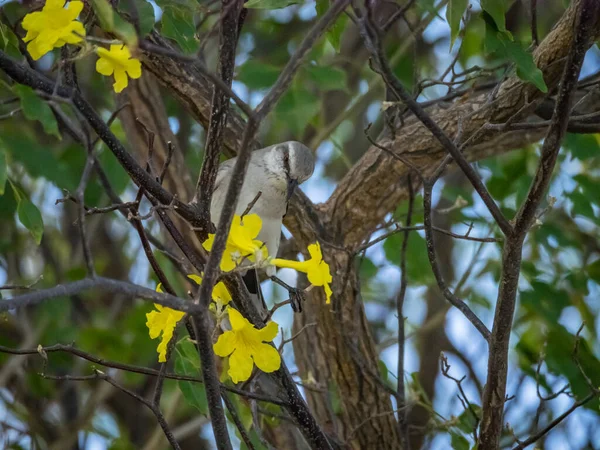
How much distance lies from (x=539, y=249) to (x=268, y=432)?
2490 millimetres

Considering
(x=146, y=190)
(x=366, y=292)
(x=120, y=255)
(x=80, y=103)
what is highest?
(x=120, y=255)

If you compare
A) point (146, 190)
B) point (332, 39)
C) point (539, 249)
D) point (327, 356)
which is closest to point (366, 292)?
point (539, 249)

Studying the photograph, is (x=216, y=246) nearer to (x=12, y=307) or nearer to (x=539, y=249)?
(x=12, y=307)

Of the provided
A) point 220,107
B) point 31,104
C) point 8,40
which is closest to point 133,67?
point 220,107

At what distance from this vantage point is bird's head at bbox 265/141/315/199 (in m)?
4.24

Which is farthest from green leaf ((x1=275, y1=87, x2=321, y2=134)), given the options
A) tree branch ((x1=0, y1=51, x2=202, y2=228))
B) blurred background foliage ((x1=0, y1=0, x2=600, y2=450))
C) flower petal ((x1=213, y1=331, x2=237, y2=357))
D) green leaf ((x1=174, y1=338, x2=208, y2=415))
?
flower petal ((x1=213, y1=331, x2=237, y2=357))

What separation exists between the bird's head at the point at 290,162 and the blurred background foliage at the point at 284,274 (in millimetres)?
144

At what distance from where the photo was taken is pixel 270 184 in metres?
4.30

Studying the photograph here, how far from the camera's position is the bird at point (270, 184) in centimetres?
405

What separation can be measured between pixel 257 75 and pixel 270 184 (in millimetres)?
574

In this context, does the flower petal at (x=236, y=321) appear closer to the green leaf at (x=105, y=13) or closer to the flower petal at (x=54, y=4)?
Answer: the green leaf at (x=105, y=13)

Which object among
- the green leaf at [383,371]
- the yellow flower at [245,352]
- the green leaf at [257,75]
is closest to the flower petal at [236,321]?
the yellow flower at [245,352]

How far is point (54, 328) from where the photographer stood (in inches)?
208

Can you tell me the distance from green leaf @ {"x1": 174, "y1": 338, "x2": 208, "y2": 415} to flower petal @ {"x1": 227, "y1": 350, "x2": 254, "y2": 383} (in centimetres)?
68
